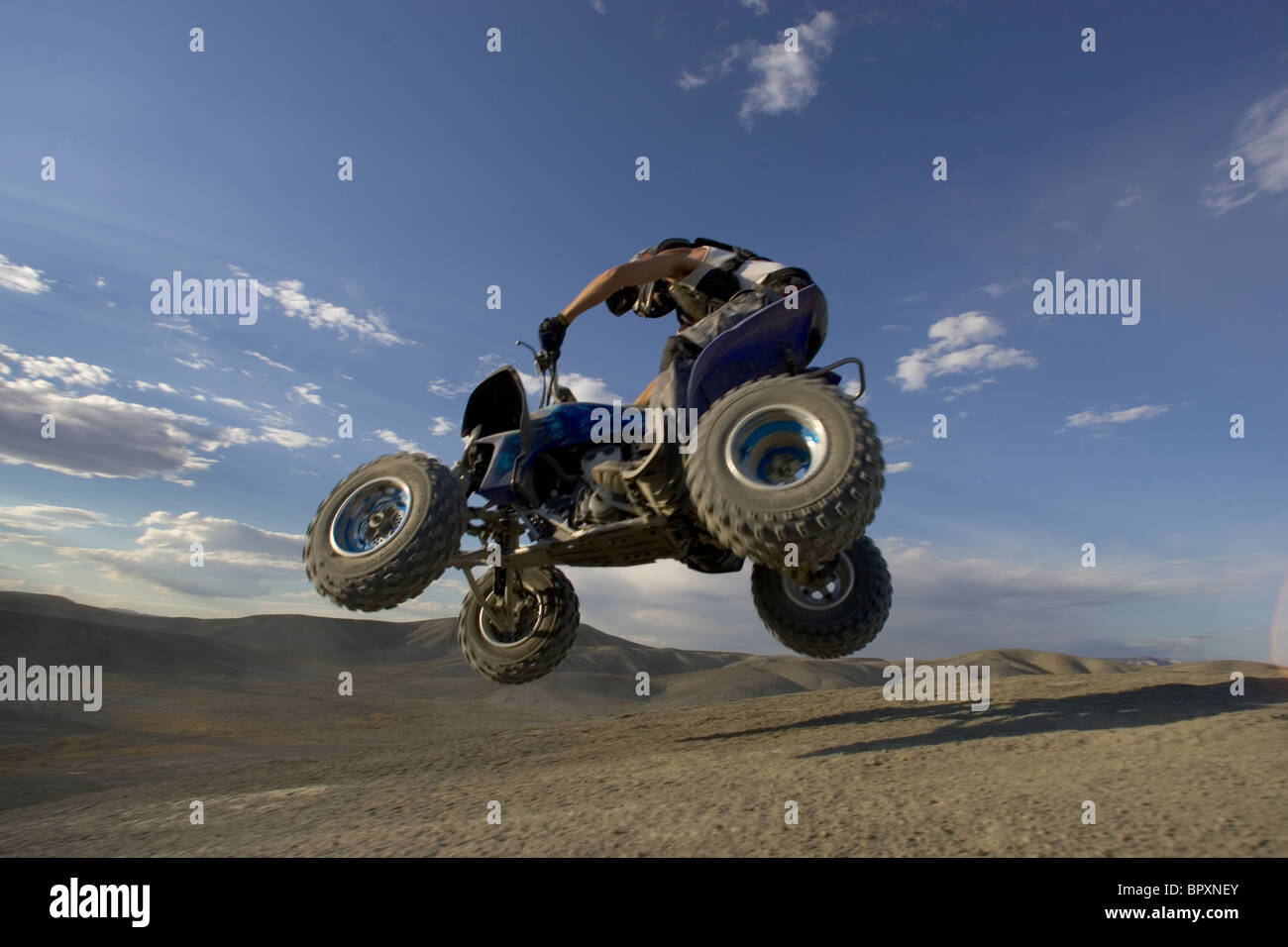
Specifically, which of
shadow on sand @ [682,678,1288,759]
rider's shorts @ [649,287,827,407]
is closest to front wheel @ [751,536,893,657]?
shadow on sand @ [682,678,1288,759]

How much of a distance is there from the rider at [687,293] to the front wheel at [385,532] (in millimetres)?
1269

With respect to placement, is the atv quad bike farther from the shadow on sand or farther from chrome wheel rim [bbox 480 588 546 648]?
the shadow on sand

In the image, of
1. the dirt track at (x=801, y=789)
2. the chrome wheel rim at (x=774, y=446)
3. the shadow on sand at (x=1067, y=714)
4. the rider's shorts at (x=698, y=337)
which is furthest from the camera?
the rider's shorts at (x=698, y=337)

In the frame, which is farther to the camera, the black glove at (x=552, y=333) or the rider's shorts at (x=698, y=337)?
the black glove at (x=552, y=333)

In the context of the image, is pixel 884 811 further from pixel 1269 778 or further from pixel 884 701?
pixel 884 701

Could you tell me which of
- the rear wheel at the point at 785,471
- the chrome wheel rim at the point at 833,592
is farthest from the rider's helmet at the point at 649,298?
the chrome wheel rim at the point at 833,592

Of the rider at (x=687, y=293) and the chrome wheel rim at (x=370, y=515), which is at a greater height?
the rider at (x=687, y=293)

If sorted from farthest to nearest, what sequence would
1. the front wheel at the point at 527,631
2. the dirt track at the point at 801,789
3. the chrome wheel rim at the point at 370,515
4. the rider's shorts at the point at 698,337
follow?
the front wheel at the point at 527,631 → the chrome wheel rim at the point at 370,515 → the rider's shorts at the point at 698,337 → the dirt track at the point at 801,789

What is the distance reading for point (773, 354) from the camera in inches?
208

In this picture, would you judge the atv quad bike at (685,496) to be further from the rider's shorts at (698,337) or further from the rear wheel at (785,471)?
the rider's shorts at (698,337)

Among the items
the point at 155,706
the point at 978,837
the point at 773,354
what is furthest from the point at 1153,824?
the point at 155,706

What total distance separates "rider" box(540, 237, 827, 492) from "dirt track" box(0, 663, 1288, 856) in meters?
2.41

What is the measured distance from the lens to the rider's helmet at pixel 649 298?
239 inches

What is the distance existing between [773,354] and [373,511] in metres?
3.45
